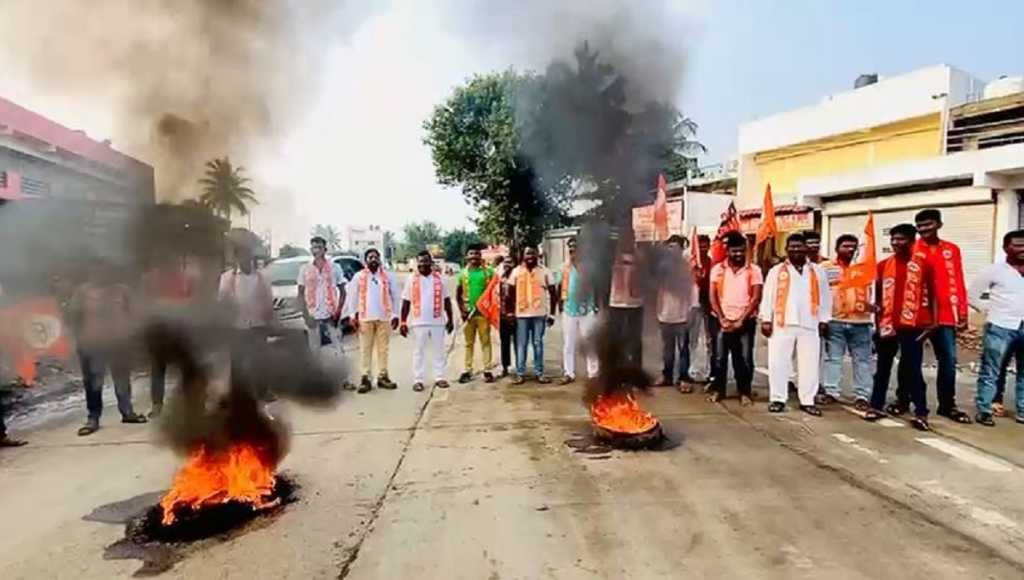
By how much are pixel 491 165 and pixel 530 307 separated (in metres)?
3.03

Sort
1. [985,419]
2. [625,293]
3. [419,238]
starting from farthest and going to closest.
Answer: [419,238] < [625,293] < [985,419]

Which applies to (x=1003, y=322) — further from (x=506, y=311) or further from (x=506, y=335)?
(x=506, y=335)

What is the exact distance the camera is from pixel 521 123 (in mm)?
7898

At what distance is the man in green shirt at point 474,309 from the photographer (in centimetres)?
888

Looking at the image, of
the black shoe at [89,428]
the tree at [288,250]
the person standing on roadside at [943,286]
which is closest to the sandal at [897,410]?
the person standing on roadside at [943,286]

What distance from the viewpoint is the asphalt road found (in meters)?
3.49

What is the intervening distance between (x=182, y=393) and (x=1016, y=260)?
678cm

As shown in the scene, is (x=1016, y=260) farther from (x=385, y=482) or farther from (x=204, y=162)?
(x=204, y=162)

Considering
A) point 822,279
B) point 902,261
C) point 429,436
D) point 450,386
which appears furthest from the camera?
point 450,386

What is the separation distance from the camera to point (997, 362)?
6.31m

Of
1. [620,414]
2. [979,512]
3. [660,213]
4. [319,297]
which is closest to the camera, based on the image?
[979,512]

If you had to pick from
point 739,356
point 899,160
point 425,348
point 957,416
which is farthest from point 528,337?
point 899,160

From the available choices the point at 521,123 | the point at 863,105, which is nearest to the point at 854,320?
the point at 521,123

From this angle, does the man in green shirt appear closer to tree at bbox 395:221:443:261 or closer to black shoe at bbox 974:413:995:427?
black shoe at bbox 974:413:995:427
